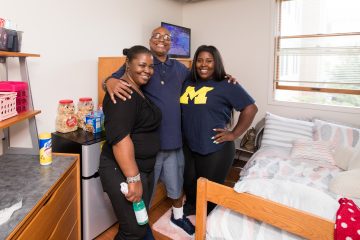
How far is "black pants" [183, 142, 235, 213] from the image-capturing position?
1.70 meters

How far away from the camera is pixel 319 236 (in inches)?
35.8

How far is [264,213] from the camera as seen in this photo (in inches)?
40.9

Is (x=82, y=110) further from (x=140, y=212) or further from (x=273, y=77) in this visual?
(x=273, y=77)

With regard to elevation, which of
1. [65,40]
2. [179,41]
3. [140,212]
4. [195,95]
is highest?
[179,41]

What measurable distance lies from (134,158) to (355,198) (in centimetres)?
129

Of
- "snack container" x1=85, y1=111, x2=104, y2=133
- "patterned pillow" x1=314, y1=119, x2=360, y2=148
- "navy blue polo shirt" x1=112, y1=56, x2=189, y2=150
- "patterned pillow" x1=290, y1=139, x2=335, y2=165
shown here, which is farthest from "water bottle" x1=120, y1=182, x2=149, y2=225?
"patterned pillow" x1=314, y1=119, x2=360, y2=148

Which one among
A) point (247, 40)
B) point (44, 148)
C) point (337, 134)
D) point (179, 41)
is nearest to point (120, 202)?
point (44, 148)

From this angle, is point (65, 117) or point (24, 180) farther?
point (65, 117)

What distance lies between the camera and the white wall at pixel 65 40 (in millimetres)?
1785

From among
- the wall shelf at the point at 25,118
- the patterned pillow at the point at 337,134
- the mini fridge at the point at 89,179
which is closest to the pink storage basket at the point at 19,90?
the wall shelf at the point at 25,118

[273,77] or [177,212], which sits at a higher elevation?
[273,77]

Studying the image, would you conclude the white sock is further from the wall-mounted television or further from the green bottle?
the wall-mounted television

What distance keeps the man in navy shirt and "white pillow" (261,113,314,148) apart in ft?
4.13

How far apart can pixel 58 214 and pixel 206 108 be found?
3.36ft
